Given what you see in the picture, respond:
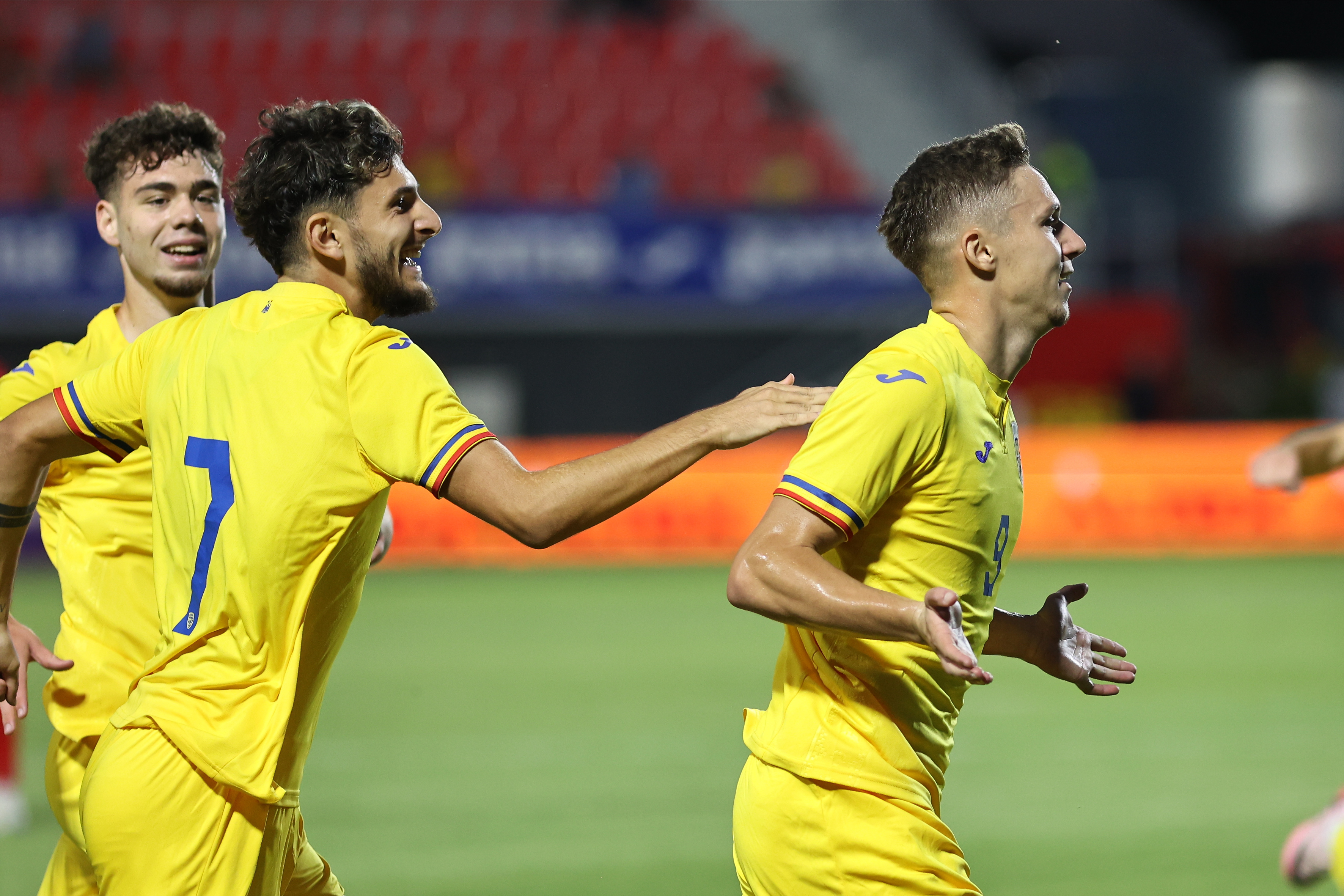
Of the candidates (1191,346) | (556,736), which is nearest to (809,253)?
(556,736)

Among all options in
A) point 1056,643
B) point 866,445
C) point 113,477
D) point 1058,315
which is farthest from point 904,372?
point 113,477

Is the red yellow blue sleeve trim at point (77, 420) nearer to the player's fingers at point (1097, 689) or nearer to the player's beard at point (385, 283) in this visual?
the player's beard at point (385, 283)

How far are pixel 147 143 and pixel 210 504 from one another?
1.69 metres

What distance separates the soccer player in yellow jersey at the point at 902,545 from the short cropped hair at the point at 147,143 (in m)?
2.15

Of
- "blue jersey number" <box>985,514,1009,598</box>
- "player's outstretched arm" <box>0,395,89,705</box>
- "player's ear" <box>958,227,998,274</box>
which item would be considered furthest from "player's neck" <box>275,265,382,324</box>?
"blue jersey number" <box>985,514,1009,598</box>

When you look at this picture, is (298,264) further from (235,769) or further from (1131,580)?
(1131,580)

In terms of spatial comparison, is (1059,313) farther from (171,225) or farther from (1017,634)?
(171,225)

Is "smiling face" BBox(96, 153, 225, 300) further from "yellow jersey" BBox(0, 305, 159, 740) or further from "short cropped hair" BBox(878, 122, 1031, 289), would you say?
"short cropped hair" BBox(878, 122, 1031, 289)

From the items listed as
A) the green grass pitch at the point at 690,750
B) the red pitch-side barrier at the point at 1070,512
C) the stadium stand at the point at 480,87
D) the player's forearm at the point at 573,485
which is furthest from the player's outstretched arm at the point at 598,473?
the stadium stand at the point at 480,87

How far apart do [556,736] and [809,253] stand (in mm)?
9879

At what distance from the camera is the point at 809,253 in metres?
16.9

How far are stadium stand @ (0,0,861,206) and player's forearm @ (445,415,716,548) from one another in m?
14.3

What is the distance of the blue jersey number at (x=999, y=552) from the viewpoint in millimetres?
3080

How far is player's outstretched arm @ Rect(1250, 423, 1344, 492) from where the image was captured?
370cm
